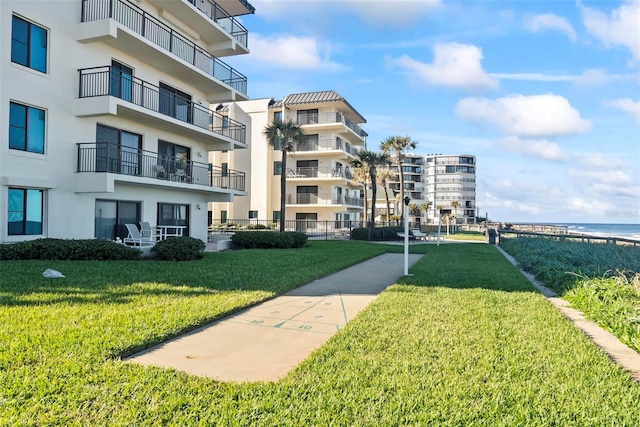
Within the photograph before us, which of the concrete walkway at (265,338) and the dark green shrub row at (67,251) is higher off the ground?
A: the dark green shrub row at (67,251)

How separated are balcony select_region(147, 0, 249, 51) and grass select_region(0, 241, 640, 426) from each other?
1527 centimetres

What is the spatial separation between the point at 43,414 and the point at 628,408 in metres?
5.08

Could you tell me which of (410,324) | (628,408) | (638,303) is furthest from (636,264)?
(628,408)

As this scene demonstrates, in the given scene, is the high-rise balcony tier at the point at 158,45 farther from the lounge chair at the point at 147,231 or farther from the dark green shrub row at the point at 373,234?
the dark green shrub row at the point at 373,234

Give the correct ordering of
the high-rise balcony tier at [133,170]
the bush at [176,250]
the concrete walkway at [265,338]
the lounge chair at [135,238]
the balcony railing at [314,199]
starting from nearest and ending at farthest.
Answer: the concrete walkway at [265,338]
the bush at [176,250]
the high-rise balcony tier at [133,170]
the lounge chair at [135,238]
the balcony railing at [314,199]

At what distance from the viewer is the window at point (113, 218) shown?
15.9 meters

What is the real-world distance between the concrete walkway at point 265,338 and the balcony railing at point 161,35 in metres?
13.3

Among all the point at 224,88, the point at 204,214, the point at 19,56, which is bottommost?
the point at 204,214

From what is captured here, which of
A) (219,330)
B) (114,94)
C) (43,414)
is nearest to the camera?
(43,414)

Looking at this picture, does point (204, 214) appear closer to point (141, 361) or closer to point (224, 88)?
point (224, 88)

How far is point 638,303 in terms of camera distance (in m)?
7.20

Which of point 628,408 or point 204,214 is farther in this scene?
point 204,214

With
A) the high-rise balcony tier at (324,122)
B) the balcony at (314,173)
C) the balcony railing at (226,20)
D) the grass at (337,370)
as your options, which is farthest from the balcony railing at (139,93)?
the high-rise balcony tier at (324,122)

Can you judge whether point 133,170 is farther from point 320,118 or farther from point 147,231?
point 320,118
